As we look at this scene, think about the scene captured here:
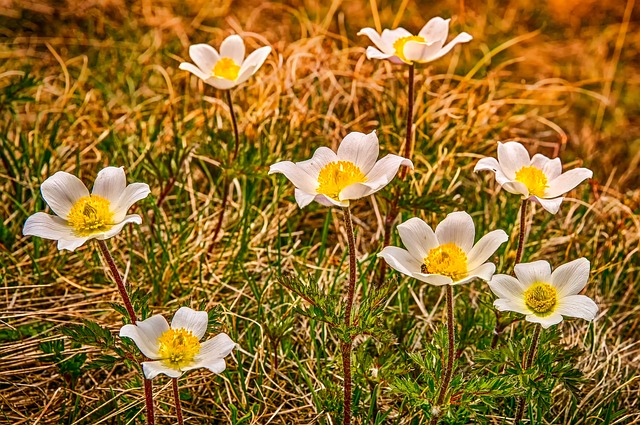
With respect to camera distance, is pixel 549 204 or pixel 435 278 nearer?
pixel 435 278

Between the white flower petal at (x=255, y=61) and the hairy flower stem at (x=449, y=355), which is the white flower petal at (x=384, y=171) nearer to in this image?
the hairy flower stem at (x=449, y=355)

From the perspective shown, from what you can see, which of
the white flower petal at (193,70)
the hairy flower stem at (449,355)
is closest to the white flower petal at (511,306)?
the hairy flower stem at (449,355)

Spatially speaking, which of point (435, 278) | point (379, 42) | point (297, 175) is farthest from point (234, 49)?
point (435, 278)

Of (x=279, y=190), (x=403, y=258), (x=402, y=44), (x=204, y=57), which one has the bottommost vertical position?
(x=279, y=190)

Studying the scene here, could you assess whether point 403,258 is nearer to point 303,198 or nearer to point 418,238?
point 418,238

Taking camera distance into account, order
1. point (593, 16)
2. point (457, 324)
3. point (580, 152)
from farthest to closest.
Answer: point (593, 16), point (580, 152), point (457, 324)

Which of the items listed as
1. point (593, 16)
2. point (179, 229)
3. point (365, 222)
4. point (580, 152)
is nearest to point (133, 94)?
point (179, 229)

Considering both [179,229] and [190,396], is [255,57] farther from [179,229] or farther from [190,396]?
[190,396]
